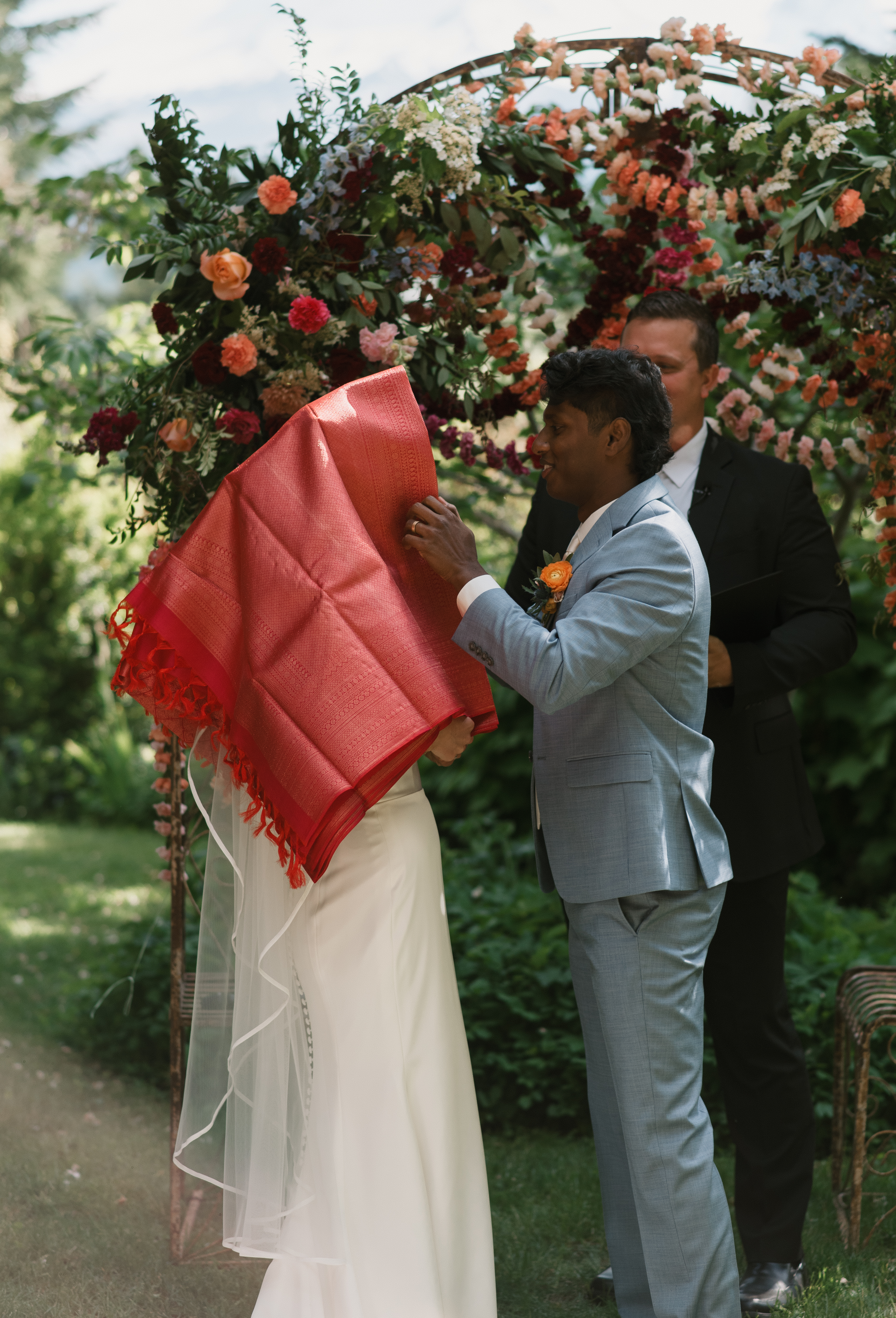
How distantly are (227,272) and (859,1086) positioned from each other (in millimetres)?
2829

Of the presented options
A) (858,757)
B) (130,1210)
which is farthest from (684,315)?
(858,757)

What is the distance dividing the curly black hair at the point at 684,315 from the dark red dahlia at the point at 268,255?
3.14ft

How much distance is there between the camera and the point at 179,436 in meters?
3.21

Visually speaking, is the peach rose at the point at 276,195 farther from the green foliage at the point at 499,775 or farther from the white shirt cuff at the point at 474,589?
the green foliage at the point at 499,775

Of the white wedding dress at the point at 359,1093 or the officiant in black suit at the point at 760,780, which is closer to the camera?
the white wedding dress at the point at 359,1093

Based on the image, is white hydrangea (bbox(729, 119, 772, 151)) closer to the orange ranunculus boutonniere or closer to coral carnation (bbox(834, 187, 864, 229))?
coral carnation (bbox(834, 187, 864, 229))

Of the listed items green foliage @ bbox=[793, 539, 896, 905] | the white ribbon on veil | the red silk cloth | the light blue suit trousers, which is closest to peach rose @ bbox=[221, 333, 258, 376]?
the red silk cloth

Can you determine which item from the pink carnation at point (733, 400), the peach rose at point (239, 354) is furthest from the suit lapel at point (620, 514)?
the pink carnation at point (733, 400)

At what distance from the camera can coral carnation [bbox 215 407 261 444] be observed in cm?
314

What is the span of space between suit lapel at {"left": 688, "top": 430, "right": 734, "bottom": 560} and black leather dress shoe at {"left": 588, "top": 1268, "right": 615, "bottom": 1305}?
199 centimetres

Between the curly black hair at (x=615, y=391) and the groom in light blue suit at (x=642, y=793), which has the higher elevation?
the curly black hair at (x=615, y=391)

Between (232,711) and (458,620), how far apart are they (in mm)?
556

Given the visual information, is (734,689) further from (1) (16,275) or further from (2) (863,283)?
(1) (16,275)

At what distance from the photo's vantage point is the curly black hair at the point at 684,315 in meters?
3.26
